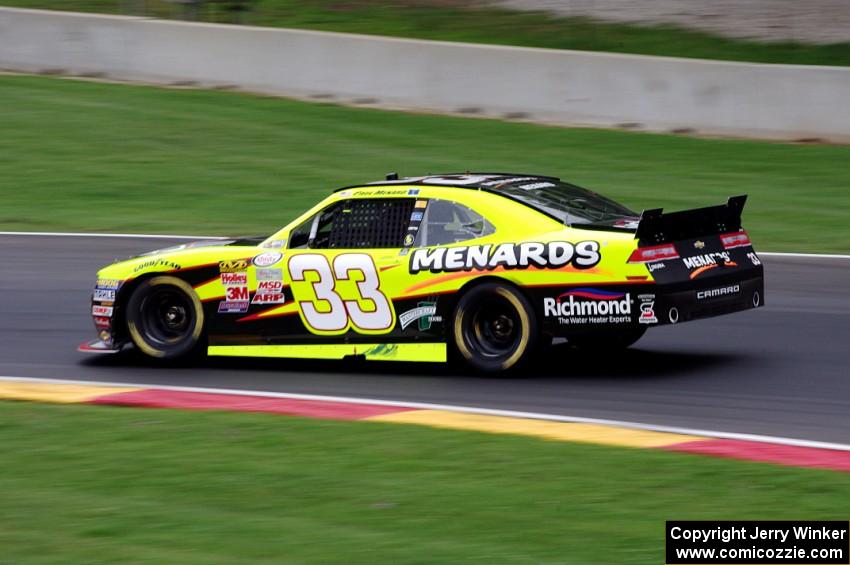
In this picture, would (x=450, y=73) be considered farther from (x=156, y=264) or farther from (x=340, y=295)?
(x=340, y=295)

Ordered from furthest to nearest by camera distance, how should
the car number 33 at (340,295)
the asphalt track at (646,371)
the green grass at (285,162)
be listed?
1. the green grass at (285,162)
2. the car number 33 at (340,295)
3. the asphalt track at (646,371)

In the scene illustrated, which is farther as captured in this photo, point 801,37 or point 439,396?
point 801,37

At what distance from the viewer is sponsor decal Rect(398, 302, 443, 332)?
967cm

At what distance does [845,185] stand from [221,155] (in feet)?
28.7

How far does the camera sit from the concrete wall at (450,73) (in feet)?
63.9

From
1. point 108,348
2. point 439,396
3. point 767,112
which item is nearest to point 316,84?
point 767,112

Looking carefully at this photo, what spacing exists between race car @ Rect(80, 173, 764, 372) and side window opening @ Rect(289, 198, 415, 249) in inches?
0.4

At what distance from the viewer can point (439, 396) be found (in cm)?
922

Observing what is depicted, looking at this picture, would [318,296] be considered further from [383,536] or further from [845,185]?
[845,185]

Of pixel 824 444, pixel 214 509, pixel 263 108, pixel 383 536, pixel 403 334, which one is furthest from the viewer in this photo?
pixel 263 108

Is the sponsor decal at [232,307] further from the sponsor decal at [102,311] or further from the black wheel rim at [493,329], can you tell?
the black wheel rim at [493,329]

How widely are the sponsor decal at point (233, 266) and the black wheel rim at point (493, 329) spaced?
1806 mm

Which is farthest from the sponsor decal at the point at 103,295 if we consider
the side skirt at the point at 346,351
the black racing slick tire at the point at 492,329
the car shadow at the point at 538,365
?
the black racing slick tire at the point at 492,329

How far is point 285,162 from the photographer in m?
19.7
